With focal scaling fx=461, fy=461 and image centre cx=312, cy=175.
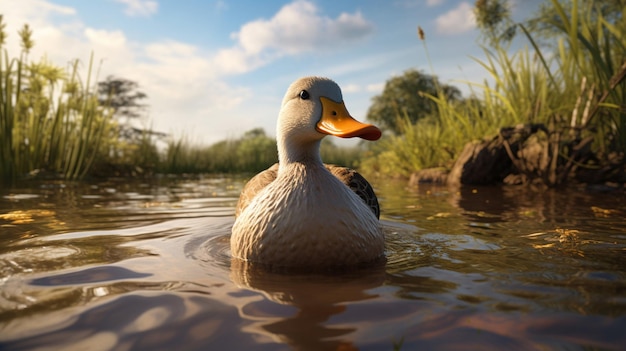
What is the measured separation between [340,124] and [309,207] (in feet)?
1.67

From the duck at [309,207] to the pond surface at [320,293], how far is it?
153 mm

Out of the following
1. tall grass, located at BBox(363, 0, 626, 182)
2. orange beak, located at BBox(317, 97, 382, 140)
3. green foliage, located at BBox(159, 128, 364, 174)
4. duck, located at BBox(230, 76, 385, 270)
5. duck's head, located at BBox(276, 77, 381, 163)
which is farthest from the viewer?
green foliage, located at BBox(159, 128, 364, 174)

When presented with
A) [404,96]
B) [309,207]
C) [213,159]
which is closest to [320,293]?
[309,207]

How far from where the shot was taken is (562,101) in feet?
29.2

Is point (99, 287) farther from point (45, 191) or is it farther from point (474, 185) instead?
point (474, 185)

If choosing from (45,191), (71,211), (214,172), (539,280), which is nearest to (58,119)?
(45,191)

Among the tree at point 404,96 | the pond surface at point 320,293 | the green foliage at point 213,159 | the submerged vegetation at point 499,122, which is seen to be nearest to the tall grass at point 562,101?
the submerged vegetation at point 499,122

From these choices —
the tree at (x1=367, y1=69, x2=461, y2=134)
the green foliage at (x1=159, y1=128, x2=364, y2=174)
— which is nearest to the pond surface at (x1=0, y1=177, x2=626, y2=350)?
the green foliage at (x1=159, y1=128, x2=364, y2=174)

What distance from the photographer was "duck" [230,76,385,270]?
2.57m

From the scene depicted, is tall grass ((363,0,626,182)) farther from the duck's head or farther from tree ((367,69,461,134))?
tree ((367,69,461,134))

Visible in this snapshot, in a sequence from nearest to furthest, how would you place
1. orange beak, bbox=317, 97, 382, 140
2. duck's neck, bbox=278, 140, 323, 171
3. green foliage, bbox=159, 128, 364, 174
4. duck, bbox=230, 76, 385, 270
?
orange beak, bbox=317, 97, 382, 140, duck, bbox=230, 76, 385, 270, duck's neck, bbox=278, 140, 323, 171, green foliage, bbox=159, 128, 364, 174

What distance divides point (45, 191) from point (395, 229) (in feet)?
20.3

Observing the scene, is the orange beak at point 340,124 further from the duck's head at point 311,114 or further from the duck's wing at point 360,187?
the duck's wing at point 360,187

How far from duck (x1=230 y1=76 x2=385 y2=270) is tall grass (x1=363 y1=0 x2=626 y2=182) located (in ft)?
14.3
